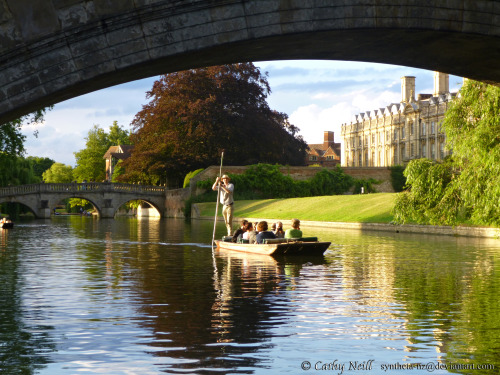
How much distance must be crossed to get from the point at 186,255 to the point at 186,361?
494 inches

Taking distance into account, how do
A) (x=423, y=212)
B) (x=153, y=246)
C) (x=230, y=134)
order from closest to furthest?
(x=153, y=246) < (x=423, y=212) < (x=230, y=134)

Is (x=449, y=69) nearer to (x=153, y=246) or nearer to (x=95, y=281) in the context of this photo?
(x=95, y=281)

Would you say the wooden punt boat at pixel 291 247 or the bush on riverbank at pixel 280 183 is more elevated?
the bush on riverbank at pixel 280 183

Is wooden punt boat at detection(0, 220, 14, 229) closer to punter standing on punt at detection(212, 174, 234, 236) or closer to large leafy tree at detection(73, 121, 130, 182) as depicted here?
punter standing on punt at detection(212, 174, 234, 236)

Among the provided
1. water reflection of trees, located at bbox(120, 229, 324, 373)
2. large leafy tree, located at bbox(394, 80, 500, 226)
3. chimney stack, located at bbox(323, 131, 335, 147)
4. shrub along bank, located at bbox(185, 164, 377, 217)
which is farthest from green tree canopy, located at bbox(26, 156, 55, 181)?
water reflection of trees, located at bbox(120, 229, 324, 373)

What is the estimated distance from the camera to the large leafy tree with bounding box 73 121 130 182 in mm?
106812

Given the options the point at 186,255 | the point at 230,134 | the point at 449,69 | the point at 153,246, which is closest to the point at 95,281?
the point at 186,255

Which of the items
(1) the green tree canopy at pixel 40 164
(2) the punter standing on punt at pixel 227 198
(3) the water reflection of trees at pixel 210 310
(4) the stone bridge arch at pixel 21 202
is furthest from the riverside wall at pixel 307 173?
(1) the green tree canopy at pixel 40 164

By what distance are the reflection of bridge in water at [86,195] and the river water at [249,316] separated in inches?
1590

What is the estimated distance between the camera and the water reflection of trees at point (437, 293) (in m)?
7.47

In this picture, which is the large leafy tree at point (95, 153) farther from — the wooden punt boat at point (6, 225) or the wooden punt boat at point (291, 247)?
the wooden punt boat at point (291, 247)

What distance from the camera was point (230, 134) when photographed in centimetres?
5769

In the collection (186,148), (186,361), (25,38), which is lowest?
(186,361)

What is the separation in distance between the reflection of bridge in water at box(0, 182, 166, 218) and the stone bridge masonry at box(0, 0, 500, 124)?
169 feet
